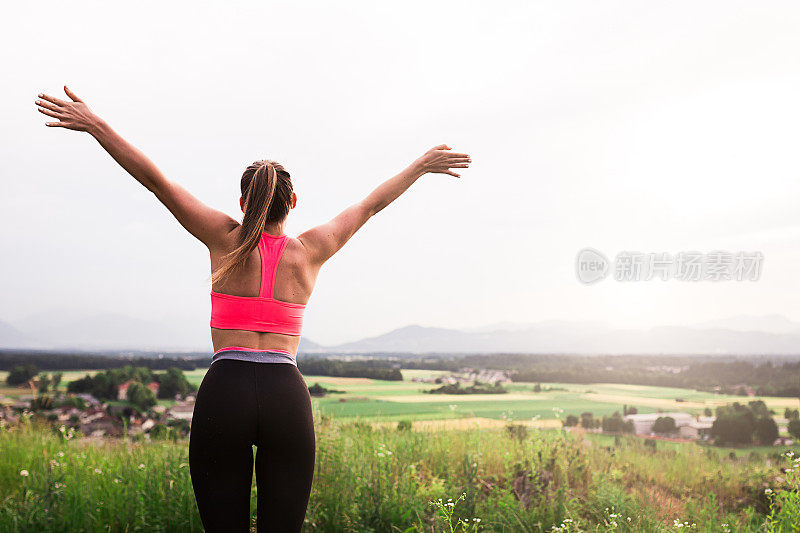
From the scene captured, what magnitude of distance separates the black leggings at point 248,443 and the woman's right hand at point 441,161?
1637 millimetres

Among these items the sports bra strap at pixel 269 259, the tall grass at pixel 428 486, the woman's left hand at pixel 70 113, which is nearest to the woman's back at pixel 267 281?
the sports bra strap at pixel 269 259

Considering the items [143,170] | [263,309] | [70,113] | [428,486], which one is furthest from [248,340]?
[428,486]

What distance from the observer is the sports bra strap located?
2.93 meters

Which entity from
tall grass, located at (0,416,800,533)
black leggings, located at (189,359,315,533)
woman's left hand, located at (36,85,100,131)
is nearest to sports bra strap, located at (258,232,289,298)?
black leggings, located at (189,359,315,533)

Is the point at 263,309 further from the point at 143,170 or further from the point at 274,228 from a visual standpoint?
the point at 143,170

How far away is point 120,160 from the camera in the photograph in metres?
2.96

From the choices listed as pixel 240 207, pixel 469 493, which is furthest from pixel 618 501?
pixel 240 207

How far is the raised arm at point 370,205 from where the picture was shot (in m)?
3.19

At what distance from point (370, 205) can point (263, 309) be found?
38.8 inches

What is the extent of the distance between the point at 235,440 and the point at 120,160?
63.6 inches

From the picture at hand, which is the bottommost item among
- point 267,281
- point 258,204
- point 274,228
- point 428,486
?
point 428,486

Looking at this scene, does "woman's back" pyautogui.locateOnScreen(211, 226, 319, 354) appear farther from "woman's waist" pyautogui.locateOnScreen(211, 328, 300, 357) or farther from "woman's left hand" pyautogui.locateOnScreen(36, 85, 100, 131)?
"woman's left hand" pyautogui.locateOnScreen(36, 85, 100, 131)

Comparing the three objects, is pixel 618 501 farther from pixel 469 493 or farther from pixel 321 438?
pixel 321 438

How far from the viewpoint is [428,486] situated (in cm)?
585
